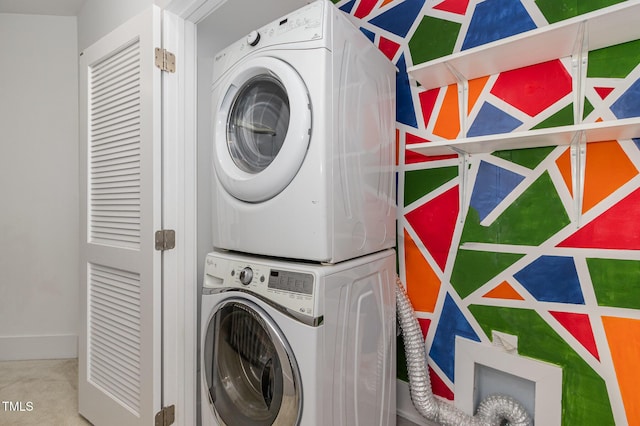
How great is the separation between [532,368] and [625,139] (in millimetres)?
946

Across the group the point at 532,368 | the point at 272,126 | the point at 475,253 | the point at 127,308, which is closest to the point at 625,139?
the point at 475,253

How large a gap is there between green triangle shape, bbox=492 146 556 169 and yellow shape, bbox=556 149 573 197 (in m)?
0.05

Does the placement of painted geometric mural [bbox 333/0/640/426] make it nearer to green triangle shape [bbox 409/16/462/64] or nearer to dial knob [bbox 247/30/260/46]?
green triangle shape [bbox 409/16/462/64]

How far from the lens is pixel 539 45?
1.32 m

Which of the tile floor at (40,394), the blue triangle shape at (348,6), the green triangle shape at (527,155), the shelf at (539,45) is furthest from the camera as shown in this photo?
the blue triangle shape at (348,6)

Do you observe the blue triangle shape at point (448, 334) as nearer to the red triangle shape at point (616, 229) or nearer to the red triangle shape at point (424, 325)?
the red triangle shape at point (424, 325)

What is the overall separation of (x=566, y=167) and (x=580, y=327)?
2.03 ft

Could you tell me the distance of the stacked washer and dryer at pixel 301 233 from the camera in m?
1.21

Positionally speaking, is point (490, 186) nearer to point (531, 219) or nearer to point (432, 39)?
point (531, 219)

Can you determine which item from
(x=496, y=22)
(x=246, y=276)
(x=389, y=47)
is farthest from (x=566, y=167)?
(x=246, y=276)

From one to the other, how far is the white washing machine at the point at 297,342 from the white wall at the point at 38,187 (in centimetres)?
207

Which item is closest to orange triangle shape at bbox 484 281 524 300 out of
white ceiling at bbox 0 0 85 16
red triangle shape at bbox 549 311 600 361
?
red triangle shape at bbox 549 311 600 361

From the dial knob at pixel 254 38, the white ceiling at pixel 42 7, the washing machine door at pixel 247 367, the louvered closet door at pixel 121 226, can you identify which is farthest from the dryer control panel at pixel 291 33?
the white ceiling at pixel 42 7

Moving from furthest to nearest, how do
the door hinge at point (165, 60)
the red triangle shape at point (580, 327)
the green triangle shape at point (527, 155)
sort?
the door hinge at point (165, 60)
the green triangle shape at point (527, 155)
the red triangle shape at point (580, 327)
